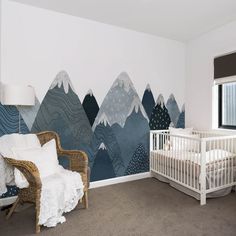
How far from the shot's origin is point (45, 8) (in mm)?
2555

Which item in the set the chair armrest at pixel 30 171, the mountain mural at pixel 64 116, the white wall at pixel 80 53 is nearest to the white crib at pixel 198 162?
the white wall at pixel 80 53

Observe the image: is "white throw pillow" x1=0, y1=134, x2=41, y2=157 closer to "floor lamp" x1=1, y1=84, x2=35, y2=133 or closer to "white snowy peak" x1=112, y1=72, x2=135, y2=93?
"floor lamp" x1=1, y1=84, x2=35, y2=133

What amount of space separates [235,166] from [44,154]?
245 cm

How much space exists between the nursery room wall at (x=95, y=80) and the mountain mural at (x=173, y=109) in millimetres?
18

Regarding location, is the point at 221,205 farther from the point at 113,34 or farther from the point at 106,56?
the point at 113,34

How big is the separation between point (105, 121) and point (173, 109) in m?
1.38

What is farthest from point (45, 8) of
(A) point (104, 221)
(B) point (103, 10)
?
(A) point (104, 221)

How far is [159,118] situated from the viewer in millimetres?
3520

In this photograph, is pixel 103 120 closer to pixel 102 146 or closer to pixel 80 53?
pixel 102 146

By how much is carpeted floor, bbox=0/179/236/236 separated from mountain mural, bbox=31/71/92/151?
0.78 meters

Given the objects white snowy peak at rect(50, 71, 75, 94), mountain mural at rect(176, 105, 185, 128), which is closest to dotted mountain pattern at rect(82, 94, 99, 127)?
white snowy peak at rect(50, 71, 75, 94)

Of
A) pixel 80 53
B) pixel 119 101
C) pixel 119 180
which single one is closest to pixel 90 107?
pixel 119 101

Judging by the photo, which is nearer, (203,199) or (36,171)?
(36,171)

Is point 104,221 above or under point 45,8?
under
